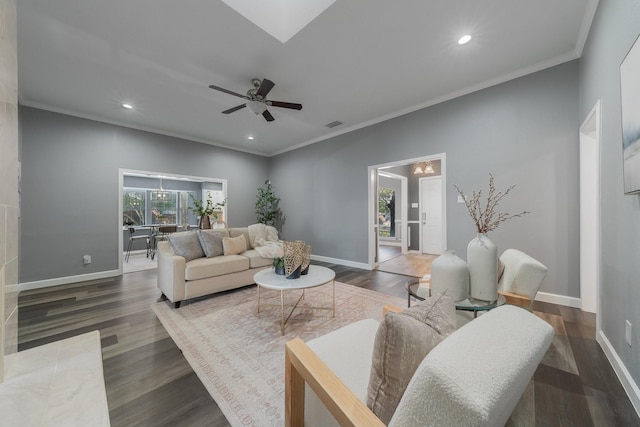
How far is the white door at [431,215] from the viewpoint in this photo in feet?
20.2

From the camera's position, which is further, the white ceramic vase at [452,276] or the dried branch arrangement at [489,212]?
the dried branch arrangement at [489,212]

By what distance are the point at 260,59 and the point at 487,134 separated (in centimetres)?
310

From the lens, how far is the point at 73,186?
3881mm

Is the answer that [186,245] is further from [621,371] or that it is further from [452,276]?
[621,371]

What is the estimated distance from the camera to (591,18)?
2094mm

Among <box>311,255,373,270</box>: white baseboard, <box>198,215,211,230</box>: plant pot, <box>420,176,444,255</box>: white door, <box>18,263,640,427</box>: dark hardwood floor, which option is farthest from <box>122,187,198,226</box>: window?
<box>420,176,444,255</box>: white door

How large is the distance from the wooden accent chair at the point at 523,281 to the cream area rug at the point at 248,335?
1227 millimetres

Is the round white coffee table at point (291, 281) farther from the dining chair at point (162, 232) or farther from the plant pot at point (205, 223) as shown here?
the dining chair at point (162, 232)

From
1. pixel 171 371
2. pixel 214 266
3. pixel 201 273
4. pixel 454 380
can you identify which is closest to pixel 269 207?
pixel 214 266

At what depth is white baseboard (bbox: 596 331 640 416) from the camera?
136cm

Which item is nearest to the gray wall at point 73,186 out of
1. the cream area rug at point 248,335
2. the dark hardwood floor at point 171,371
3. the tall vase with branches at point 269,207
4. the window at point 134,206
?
the dark hardwood floor at point 171,371

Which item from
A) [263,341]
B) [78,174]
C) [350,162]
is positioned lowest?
Answer: [263,341]

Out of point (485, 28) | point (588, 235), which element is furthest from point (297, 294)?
point (485, 28)

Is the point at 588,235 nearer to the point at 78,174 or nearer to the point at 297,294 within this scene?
the point at 297,294
